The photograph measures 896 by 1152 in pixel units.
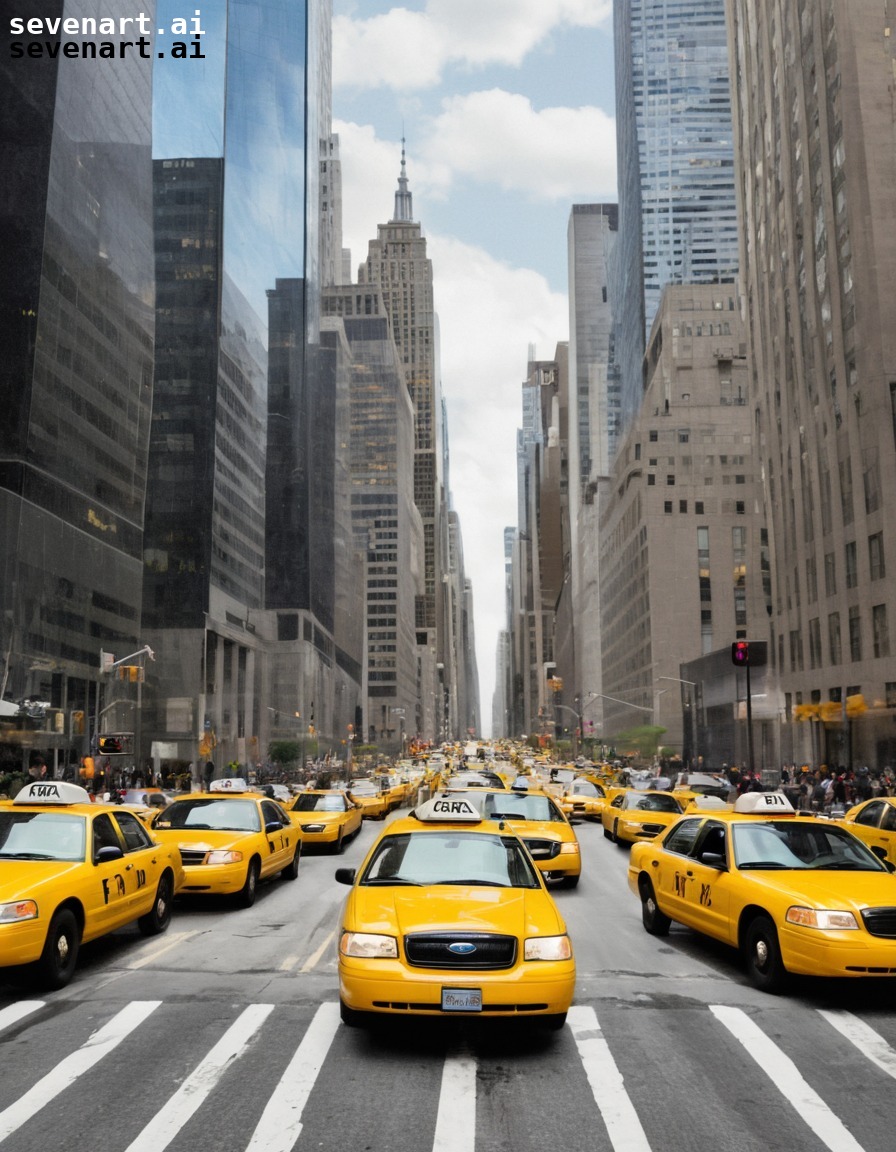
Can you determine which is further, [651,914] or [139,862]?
[651,914]

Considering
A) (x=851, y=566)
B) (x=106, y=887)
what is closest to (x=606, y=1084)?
(x=106, y=887)

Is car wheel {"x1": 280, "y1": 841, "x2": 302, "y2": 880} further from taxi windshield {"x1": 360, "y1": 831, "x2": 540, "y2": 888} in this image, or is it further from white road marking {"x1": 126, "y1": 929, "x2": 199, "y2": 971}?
taxi windshield {"x1": 360, "y1": 831, "x2": 540, "y2": 888}

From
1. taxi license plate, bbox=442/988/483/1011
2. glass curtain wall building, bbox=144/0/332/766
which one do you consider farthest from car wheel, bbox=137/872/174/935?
glass curtain wall building, bbox=144/0/332/766

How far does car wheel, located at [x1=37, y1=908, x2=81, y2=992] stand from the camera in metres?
9.02

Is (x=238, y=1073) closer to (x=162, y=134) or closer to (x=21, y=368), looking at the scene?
(x=21, y=368)

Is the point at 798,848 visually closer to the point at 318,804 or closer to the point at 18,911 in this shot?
the point at 18,911

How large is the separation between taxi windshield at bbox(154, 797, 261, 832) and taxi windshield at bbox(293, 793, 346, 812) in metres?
7.41

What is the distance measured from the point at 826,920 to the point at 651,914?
4042mm

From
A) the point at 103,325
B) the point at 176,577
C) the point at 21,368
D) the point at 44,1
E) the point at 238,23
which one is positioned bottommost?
the point at 176,577

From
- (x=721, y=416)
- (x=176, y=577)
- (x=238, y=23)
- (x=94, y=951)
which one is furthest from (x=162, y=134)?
(x=94, y=951)

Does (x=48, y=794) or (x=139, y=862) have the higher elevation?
(x=48, y=794)

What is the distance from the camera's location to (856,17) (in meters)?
53.3

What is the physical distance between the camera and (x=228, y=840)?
1434cm

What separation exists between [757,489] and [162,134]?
221 feet
